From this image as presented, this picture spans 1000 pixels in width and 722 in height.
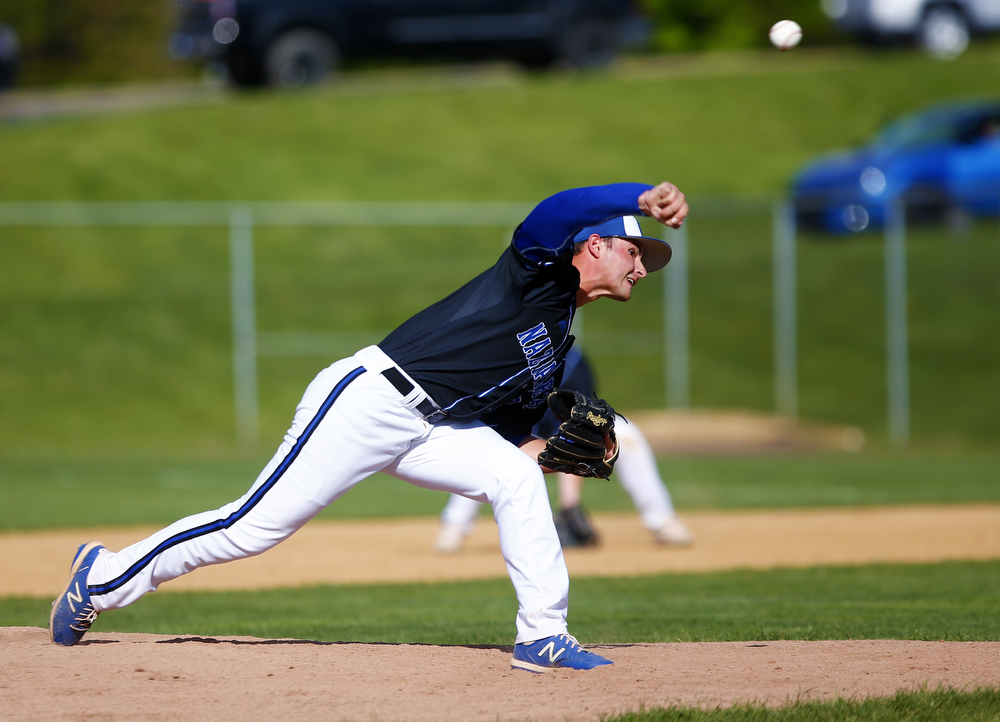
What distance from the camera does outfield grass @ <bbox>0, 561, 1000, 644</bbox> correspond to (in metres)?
5.43

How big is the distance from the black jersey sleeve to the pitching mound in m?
1.40

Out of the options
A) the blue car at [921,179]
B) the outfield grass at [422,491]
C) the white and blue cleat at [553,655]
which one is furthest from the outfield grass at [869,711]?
the blue car at [921,179]

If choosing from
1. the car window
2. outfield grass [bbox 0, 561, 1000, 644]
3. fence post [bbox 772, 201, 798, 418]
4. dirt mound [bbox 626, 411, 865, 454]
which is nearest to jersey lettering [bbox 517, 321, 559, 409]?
outfield grass [bbox 0, 561, 1000, 644]

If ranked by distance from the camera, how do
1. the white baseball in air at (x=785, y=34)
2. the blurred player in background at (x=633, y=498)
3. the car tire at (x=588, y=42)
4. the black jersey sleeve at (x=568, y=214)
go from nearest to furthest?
the black jersey sleeve at (x=568, y=214) < the white baseball in air at (x=785, y=34) < the blurred player in background at (x=633, y=498) < the car tire at (x=588, y=42)

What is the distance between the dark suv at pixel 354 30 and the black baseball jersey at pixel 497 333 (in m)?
16.8

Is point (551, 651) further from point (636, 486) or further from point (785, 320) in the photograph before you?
point (785, 320)

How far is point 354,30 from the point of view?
21.0 m

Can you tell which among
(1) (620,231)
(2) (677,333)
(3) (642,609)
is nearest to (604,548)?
(3) (642,609)

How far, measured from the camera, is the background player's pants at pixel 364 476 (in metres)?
4.09

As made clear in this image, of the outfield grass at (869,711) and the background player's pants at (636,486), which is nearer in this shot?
the outfield grass at (869,711)

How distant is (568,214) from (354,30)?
1809 cm

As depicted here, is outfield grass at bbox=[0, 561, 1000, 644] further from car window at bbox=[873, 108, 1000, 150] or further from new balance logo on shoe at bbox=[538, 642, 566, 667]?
car window at bbox=[873, 108, 1000, 150]

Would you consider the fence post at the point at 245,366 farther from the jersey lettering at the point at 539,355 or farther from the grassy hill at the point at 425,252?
the jersey lettering at the point at 539,355

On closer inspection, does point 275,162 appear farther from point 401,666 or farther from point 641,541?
point 401,666
